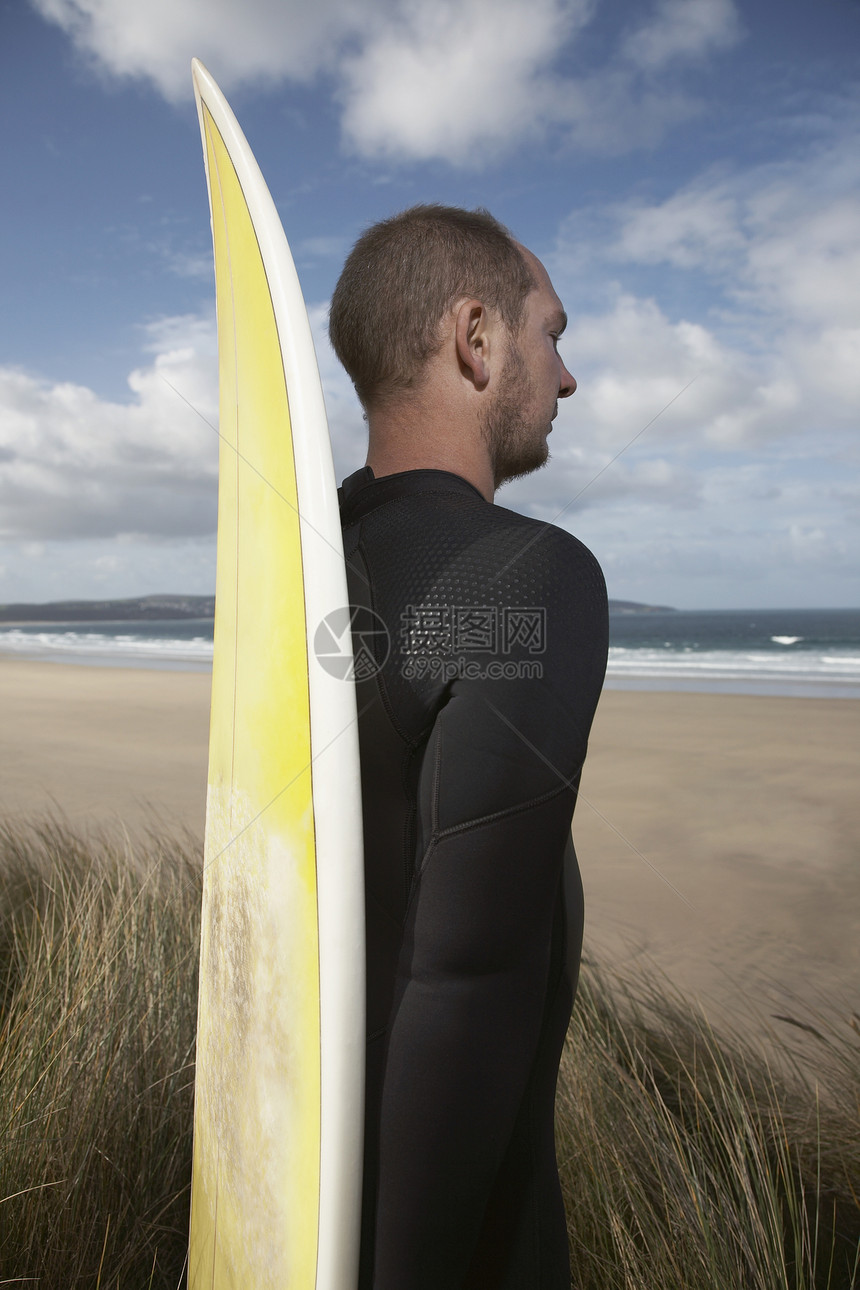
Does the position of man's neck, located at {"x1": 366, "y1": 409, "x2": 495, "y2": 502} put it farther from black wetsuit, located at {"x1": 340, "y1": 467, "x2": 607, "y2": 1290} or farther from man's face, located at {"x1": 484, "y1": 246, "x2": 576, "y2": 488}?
black wetsuit, located at {"x1": 340, "y1": 467, "x2": 607, "y2": 1290}

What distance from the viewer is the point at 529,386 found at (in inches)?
45.2

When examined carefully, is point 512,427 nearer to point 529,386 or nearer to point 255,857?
point 529,386

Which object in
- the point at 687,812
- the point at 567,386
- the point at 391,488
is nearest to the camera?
the point at 391,488

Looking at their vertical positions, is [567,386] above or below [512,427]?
above

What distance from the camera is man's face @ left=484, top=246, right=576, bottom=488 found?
3.70 ft

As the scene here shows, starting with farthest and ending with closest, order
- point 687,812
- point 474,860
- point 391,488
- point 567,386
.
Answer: point 687,812
point 567,386
point 391,488
point 474,860

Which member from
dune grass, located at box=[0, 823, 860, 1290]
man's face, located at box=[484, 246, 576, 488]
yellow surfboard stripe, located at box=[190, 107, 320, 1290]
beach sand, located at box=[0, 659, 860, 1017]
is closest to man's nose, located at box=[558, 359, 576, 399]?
man's face, located at box=[484, 246, 576, 488]

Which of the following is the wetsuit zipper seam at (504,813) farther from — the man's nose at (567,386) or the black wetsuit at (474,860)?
the man's nose at (567,386)

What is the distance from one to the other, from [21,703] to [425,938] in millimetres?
14213

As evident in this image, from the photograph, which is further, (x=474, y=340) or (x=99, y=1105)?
(x=99, y=1105)

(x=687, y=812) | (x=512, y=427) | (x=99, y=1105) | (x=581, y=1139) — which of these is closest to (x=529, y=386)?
(x=512, y=427)

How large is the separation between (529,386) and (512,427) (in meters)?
0.06

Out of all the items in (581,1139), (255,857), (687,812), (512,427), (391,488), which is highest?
(512,427)

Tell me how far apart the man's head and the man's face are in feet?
0.08
